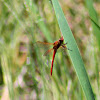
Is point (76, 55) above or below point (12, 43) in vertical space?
below

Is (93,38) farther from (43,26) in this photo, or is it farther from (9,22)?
(9,22)

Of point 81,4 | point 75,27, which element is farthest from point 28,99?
point 81,4

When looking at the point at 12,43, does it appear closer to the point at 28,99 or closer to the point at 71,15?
the point at 28,99

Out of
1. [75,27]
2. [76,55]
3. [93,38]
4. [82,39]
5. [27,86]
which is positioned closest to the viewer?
[76,55]

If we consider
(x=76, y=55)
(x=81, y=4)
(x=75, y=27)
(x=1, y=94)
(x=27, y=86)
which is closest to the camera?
(x=76, y=55)

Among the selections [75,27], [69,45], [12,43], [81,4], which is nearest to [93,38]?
[69,45]

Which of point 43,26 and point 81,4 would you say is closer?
point 43,26

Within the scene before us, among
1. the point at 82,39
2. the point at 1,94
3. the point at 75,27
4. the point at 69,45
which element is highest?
the point at 75,27

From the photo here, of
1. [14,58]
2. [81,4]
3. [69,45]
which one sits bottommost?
[69,45]

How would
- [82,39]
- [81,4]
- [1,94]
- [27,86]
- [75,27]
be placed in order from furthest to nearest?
[81,4] → [75,27] → [82,39] → [27,86] → [1,94]
